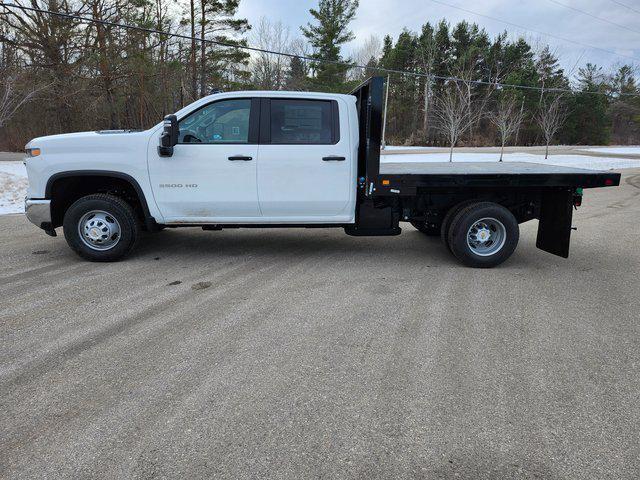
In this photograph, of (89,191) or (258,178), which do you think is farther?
(89,191)

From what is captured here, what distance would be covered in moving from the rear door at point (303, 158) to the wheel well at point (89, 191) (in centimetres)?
157

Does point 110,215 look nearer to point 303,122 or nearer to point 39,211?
point 39,211

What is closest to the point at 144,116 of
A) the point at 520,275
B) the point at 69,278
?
the point at 69,278

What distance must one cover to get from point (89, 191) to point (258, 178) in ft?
7.48

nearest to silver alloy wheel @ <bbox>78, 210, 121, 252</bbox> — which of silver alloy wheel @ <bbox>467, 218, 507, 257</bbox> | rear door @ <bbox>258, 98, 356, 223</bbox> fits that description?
rear door @ <bbox>258, 98, 356, 223</bbox>

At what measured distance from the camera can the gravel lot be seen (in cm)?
242

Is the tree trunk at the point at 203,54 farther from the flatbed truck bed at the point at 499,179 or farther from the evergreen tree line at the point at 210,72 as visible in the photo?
the flatbed truck bed at the point at 499,179

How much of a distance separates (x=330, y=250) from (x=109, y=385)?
4.09m

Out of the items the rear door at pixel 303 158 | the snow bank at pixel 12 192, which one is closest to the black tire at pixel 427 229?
the rear door at pixel 303 158

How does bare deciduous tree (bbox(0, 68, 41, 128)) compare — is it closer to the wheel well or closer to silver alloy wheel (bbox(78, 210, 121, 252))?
the wheel well

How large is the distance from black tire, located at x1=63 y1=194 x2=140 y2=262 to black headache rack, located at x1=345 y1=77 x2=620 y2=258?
8.92ft

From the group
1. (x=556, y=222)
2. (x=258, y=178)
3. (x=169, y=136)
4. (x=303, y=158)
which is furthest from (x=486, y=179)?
(x=169, y=136)

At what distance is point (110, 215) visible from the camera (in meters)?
5.78

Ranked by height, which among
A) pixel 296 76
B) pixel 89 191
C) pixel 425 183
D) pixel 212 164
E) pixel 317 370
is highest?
pixel 296 76
